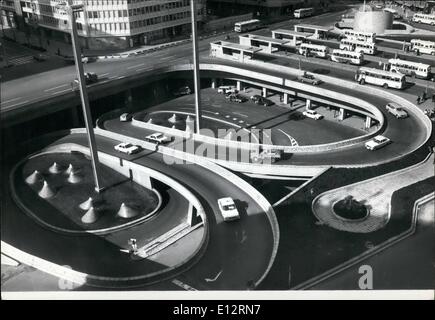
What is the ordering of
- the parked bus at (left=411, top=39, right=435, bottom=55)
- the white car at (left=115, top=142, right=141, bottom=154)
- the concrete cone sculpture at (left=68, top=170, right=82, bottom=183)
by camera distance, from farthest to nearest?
the parked bus at (left=411, top=39, right=435, bottom=55) < the white car at (left=115, top=142, right=141, bottom=154) < the concrete cone sculpture at (left=68, top=170, right=82, bottom=183)

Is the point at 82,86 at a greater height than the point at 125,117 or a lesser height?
greater

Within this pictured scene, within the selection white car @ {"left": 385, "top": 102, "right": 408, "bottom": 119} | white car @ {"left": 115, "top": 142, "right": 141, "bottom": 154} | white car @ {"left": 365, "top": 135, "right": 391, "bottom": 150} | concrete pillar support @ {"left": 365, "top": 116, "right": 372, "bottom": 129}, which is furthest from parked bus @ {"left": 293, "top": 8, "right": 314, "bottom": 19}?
white car @ {"left": 115, "top": 142, "right": 141, "bottom": 154}

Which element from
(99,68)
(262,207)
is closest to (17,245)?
(262,207)

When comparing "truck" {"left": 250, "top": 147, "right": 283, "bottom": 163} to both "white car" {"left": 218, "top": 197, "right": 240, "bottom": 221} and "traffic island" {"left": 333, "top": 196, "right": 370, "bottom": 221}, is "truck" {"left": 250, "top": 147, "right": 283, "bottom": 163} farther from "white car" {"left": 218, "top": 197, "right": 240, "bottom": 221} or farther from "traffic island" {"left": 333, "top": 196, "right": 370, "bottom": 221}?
"traffic island" {"left": 333, "top": 196, "right": 370, "bottom": 221}

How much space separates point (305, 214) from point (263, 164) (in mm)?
15164

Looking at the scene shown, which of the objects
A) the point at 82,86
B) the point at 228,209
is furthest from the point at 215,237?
the point at 82,86

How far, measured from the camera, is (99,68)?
103m

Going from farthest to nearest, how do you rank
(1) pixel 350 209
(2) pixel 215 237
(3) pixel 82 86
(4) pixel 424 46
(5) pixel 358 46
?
(5) pixel 358 46
(4) pixel 424 46
(3) pixel 82 86
(1) pixel 350 209
(2) pixel 215 237

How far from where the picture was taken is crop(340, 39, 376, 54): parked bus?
104425mm

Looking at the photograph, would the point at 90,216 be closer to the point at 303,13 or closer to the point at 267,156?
the point at 267,156

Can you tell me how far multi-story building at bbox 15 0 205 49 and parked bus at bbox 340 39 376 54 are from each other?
49640 mm

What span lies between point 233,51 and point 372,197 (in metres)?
69.0

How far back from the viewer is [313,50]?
354ft

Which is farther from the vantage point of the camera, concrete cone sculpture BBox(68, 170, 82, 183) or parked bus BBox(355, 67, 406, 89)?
parked bus BBox(355, 67, 406, 89)
